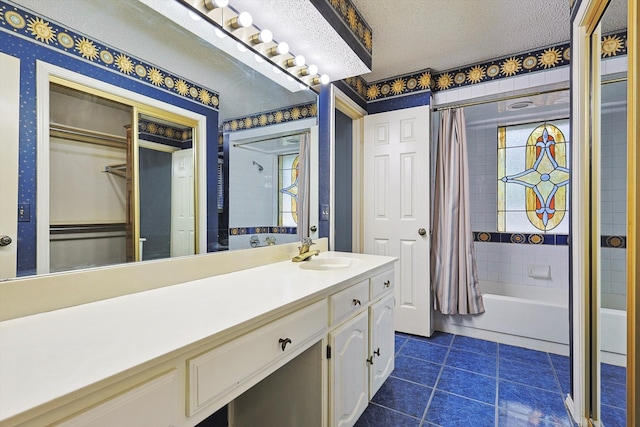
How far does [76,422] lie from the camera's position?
470 mm

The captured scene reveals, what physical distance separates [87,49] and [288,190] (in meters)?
1.12

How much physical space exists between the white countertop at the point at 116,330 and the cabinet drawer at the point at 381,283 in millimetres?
448

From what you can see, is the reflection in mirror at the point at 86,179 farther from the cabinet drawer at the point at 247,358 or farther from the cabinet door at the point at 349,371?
the cabinet door at the point at 349,371

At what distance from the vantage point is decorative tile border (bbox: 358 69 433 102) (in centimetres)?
254

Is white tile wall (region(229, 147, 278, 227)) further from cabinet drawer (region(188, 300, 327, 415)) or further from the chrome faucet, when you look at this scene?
cabinet drawer (region(188, 300, 327, 415))

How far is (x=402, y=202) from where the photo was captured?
2.59 metres

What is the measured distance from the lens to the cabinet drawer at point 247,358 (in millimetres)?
669

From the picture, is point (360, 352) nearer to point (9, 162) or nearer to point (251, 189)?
point (251, 189)

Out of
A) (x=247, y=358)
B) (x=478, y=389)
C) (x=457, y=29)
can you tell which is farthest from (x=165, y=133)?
(x=478, y=389)

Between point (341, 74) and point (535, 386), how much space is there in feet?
7.47

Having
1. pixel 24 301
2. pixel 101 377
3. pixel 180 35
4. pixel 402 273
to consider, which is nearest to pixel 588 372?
pixel 402 273

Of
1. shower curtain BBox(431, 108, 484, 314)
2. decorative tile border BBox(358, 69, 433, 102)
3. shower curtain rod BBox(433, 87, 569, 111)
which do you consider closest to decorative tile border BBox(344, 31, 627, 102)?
decorative tile border BBox(358, 69, 433, 102)

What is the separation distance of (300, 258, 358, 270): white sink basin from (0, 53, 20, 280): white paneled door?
111cm

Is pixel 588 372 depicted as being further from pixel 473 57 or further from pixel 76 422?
pixel 473 57
